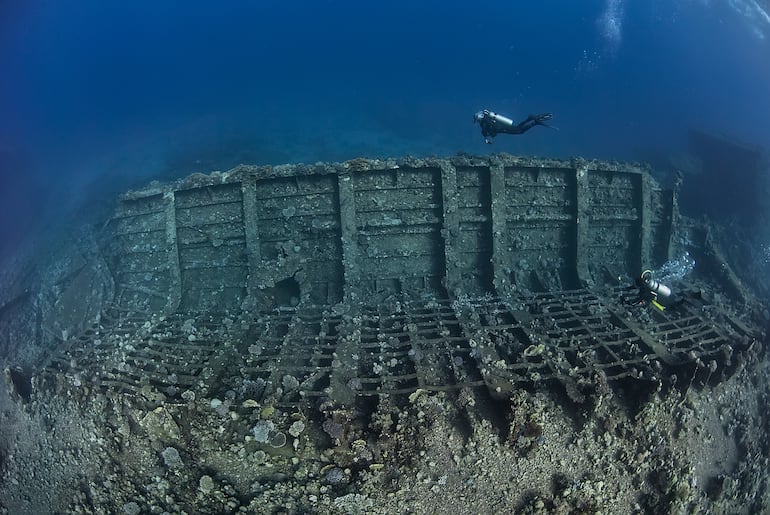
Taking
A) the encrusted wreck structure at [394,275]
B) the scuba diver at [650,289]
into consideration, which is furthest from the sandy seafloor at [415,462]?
the scuba diver at [650,289]

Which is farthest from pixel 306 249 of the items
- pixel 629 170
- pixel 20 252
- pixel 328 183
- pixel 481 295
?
pixel 20 252

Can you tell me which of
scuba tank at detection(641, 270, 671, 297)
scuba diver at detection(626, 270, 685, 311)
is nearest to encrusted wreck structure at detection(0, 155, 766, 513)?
scuba diver at detection(626, 270, 685, 311)

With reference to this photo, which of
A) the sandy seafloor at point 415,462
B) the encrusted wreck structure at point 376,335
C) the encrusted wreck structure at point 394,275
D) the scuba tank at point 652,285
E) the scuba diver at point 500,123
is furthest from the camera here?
the scuba diver at point 500,123

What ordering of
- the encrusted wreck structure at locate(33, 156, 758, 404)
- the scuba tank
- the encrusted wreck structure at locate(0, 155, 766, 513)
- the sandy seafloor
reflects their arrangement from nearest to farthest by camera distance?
the sandy seafloor → the encrusted wreck structure at locate(0, 155, 766, 513) → the encrusted wreck structure at locate(33, 156, 758, 404) → the scuba tank

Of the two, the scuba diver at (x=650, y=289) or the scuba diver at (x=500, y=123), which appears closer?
the scuba diver at (x=650, y=289)

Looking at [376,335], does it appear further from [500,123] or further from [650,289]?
[500,123]

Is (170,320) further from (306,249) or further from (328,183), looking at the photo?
(328,183)

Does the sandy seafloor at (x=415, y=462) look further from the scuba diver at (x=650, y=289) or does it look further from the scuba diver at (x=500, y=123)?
the scuba diver at (x=500, y=123)

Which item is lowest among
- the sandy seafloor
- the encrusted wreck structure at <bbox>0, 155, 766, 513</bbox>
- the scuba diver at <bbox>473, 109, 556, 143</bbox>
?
the sandy seafloor

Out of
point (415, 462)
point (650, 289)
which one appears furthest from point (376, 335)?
point (650, 289)

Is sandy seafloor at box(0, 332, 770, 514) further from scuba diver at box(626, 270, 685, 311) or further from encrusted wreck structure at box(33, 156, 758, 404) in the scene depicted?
scuba diver at box(626, 270, 685, 311)

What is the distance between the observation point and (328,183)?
8.70 meters

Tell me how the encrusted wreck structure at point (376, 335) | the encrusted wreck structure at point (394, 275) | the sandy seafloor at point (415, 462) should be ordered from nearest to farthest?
1. the sandy seafloor at point (415, 462)
2. the encrusted wreck structure at point (376, 335)
3. the encrusted wreck structure at point (394, 275)

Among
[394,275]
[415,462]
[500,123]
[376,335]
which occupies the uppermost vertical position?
[500,123]
